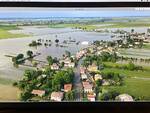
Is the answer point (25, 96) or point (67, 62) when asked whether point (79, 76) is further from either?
point (25, 96)

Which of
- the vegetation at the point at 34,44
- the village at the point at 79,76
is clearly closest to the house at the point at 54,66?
the village at the point at 79,76

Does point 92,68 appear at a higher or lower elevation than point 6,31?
lower

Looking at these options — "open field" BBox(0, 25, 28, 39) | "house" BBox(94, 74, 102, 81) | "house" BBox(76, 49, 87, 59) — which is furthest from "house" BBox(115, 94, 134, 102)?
"open field" BBox(0, 25, 28, 39)

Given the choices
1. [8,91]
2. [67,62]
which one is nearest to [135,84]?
[67,62]

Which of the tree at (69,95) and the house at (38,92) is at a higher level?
the house at (38,92)

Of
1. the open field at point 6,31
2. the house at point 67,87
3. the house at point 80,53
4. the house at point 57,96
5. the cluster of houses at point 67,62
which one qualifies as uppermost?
the open field at point 6,31

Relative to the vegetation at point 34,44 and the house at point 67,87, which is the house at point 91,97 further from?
the vegetation at point 34,44

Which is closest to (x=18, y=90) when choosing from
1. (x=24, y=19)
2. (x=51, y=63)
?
(x=51, y=63)
